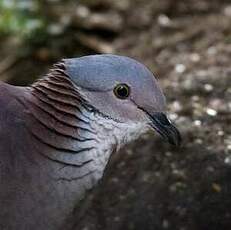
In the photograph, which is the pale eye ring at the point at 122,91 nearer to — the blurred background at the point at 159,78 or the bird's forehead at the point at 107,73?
the bird's forehead at the point at 107,73

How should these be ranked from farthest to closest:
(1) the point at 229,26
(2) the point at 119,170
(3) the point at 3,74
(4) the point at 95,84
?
(3) the point at 3,74 < (1) the point at 229,26 < (2) the point at 119,170 < (4) the point at 95,84

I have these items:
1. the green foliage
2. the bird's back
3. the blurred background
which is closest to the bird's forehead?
the bird's back

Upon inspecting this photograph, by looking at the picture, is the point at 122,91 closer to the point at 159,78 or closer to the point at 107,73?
the point at 107,73

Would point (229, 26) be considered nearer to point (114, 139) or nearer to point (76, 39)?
point (76, 39)

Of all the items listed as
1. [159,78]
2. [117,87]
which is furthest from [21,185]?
[159,78]

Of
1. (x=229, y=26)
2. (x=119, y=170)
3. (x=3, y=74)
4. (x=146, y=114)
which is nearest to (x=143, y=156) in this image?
(x=119, y=170)

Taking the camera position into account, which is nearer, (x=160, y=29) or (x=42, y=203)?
(x=42, y=203)

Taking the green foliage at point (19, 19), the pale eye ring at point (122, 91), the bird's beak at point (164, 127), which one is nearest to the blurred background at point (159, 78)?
the green foliage at point (19, 19)

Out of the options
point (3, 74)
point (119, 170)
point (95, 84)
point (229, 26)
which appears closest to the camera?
point (95, 84)
